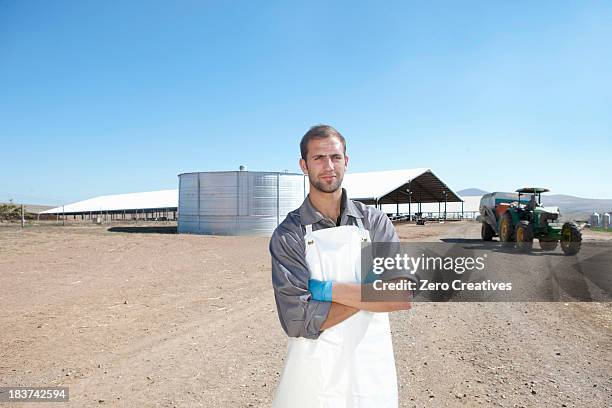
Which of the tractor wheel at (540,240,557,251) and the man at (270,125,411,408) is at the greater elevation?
the man at (270,125,411,408)

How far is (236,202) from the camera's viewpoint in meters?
29.6

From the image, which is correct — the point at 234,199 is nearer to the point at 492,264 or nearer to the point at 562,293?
the point at 492,264

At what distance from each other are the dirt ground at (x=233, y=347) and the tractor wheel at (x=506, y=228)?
10.1 meters

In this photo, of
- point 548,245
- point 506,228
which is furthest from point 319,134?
point 548,245

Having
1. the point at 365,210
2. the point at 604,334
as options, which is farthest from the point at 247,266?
the point at 365,210

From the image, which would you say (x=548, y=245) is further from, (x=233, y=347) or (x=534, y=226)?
(x=233, y=347)

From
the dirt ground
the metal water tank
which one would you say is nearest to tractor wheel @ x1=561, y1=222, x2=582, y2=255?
the dirt ground

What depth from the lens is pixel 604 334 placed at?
20.5 ft

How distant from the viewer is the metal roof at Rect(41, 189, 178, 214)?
66188mm

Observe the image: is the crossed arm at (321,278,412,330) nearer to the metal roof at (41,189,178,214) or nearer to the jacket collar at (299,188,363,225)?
the jacket collar at (299,188,363,225)

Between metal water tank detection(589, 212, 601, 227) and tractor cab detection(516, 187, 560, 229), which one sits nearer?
tractor cab detection(516, 187, 560, 229)

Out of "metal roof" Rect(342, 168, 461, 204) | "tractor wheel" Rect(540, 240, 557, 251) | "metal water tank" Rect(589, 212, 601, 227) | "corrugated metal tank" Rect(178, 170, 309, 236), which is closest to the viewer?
"tractor wheel" Rect(540, 240, 557, 251)

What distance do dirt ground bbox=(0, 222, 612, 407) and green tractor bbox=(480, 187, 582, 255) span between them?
787 cm

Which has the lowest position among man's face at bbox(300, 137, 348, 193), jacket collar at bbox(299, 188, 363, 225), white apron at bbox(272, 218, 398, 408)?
white apron at bbox(272, 218, 398, 408)
